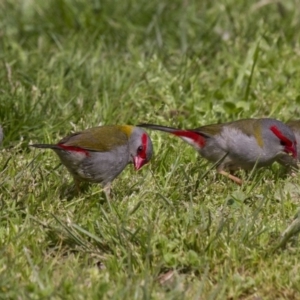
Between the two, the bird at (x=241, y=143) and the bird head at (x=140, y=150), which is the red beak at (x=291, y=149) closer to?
the bird at (x=241, y=143)

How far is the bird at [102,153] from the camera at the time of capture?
529 centimetres

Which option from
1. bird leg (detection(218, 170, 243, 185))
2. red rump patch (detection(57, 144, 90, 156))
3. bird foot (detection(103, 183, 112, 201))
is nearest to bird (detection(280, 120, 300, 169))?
bird leg (detection(218, 170, 243, 185))

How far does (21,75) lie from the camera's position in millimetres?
7082

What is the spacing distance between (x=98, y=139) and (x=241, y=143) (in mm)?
1007

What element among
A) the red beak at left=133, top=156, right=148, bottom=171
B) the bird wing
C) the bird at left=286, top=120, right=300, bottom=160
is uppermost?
the bird wing

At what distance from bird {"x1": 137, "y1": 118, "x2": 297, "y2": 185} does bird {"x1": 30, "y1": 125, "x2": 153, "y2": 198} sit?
312mm

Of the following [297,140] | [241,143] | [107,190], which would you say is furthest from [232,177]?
[107,190]

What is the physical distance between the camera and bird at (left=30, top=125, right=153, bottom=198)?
5.29m

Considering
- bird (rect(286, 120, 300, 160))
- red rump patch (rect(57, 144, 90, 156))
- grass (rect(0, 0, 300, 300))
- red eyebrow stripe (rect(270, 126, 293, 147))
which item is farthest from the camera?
bird (rect(286, 120, 300, 160))

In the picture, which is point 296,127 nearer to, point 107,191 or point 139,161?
point 139,161

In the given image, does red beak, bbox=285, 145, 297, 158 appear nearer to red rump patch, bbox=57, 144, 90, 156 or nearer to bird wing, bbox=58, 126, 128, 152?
bird wing, bbox=58, 126, 128, 152

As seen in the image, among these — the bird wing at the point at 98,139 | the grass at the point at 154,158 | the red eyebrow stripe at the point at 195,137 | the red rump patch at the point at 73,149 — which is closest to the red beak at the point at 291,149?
the grass at the point at 154,158

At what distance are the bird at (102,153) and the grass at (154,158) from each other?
0.12 m

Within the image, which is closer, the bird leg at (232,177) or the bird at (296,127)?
the bird leg at (232,177)
